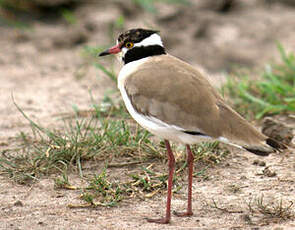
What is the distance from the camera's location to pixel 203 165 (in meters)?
4.37

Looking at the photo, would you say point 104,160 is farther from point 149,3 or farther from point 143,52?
point 149,3

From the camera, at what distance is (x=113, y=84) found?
6.39 meters

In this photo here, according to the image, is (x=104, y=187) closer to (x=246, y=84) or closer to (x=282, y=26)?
(x=246, y=84)

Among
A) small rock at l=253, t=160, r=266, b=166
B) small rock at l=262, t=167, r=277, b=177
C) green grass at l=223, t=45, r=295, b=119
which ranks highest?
green grass at l=223, t=45, r=295, b=119

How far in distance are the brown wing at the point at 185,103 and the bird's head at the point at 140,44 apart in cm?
29

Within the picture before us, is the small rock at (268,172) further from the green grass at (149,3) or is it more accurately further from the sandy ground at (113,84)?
the green grass at (149,3)

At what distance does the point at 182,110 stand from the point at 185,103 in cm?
5

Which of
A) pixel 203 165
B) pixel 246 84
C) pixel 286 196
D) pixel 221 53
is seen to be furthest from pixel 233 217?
pixel 221 53

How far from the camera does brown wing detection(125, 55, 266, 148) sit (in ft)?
11.0

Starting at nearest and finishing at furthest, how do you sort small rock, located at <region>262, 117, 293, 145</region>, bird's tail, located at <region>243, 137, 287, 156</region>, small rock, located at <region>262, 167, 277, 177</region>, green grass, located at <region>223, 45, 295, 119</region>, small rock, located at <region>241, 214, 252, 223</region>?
bird's tail, located at <region>243, 137, 287, 156</region>, small rock, located at <region>241, 214, 252, 223</region>, small rock, located at <region>262, 167, 277, 177</region>, small rock, located at <region>262, 117, 293, 145</region>, green grass, located at <region>223, 45, 295, 119</region>

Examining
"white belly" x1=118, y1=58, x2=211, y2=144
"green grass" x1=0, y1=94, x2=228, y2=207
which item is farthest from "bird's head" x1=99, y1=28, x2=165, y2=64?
"green grass" x1=0, y1=94, x2=228, y2=207

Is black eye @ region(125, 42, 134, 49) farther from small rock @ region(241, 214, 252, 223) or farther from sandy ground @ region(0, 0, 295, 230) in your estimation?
small rock @ region(241, 214, 252, 223)

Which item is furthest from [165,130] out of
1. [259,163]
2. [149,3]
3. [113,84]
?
[149,3]

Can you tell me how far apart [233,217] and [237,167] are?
2.91 ft
